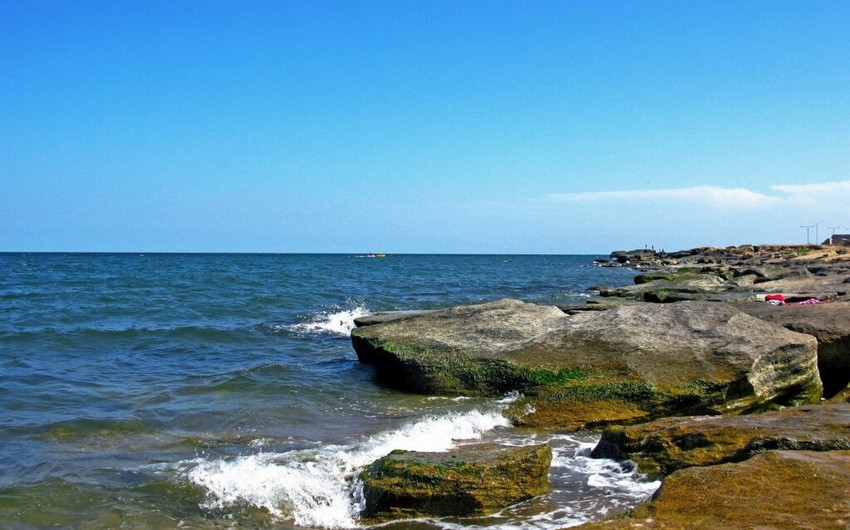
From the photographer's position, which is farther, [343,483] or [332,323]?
[332,323]

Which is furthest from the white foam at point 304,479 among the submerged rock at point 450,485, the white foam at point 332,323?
the white foam at point 332,323

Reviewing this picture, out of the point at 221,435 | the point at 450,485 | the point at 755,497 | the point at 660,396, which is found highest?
the point at 755,497

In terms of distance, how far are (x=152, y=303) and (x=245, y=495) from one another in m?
25.2

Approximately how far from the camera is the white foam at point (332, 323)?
74.9ft

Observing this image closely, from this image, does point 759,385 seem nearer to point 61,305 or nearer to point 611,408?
point 611,408

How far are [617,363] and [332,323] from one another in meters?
15.3

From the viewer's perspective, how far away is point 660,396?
10.1 metres

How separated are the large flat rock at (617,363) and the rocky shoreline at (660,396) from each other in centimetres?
2

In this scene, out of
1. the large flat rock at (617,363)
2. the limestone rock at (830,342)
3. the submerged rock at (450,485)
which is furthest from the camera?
the limestone rock at (830,342)

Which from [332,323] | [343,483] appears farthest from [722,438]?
[332,323]

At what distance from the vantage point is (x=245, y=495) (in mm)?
7414

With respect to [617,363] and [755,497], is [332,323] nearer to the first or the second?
[617,363]

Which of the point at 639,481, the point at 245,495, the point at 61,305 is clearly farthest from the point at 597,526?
the point at 61,305

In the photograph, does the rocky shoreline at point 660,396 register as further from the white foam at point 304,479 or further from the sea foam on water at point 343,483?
the white foam at point 304,479
